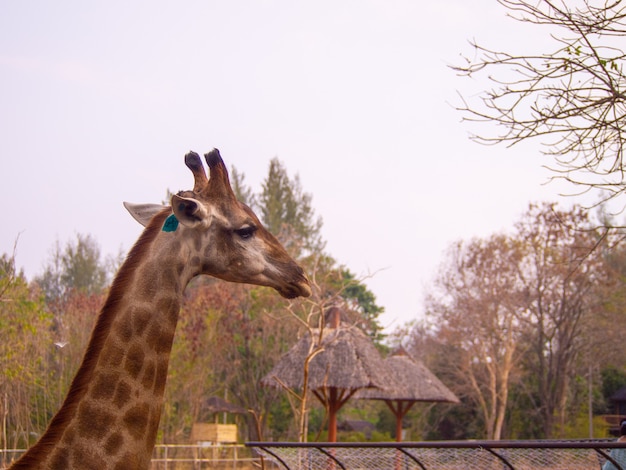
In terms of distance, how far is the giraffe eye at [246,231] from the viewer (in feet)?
13.3

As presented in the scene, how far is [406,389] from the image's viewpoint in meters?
23.9

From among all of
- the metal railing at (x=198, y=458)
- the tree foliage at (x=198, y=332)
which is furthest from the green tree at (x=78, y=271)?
the metal railing at (x=198, y=458)

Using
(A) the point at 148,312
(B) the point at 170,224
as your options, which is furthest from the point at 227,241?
(A) the point at 148,312

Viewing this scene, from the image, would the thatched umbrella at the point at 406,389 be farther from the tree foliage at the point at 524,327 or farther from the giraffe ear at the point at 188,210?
the giraffe ear at the point at 188,210

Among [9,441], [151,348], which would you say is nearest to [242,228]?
[151,348]

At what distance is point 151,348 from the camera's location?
3.77m

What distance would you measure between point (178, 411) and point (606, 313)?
19613 mm

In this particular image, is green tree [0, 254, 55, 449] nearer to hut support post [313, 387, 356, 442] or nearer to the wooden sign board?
hut support post [313, 387, 356, 442]

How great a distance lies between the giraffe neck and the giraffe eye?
335 millimetres

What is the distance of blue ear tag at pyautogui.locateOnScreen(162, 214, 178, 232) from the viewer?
12.7 ft

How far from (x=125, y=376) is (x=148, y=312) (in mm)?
319

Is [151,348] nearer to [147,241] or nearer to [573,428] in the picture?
[147,241]

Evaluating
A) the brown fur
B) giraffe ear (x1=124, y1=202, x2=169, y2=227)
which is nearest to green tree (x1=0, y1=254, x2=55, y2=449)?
giraffe ear (x1=124, y1=202, x2=169, y2=227)

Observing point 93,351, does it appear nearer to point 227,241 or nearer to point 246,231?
point 227,241
